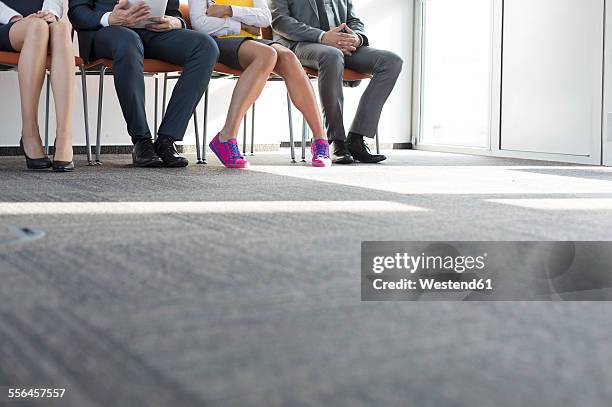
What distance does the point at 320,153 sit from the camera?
12.0 feet

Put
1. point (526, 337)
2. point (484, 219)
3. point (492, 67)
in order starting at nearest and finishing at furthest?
point (526, 337) < point (484, 219) < point (492, 67)

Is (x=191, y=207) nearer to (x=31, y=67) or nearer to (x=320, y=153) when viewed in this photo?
(x=31, y=67)

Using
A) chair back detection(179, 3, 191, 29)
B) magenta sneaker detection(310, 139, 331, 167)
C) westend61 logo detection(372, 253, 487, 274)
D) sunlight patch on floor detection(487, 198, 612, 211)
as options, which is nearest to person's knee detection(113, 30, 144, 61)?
chair back detection(179, 3, 191, 29)

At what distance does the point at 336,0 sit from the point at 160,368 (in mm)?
3555

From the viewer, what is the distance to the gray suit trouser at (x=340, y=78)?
3.86m

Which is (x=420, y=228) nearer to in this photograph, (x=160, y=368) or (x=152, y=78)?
(x=160, y=368)

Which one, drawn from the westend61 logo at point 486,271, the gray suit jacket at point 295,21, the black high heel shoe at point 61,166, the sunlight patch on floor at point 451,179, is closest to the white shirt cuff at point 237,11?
the gray suit jacket at point 295,21

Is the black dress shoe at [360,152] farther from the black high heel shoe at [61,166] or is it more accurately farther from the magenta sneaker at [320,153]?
the black high heel shoe at [61,166]

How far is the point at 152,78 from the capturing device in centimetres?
470

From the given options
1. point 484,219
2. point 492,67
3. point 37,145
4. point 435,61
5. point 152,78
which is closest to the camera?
point 484,219

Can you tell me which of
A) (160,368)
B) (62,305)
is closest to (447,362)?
(160,368)

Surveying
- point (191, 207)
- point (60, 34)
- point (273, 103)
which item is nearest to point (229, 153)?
point (60, 34)

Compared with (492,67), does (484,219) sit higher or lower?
lower

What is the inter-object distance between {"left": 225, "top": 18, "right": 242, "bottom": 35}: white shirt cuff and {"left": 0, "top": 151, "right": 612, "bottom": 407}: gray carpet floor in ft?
5.90
